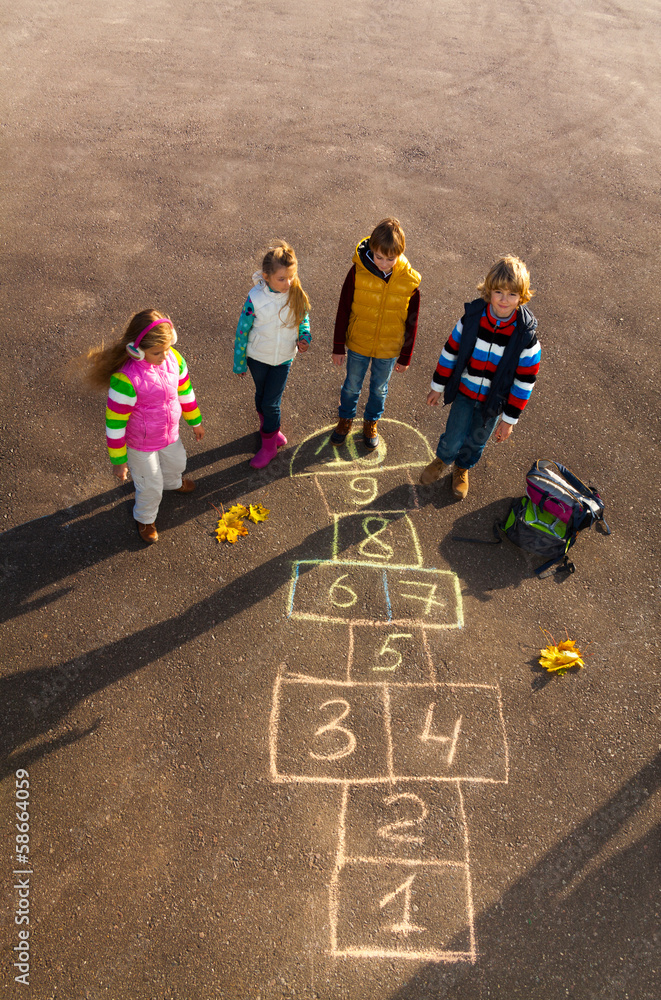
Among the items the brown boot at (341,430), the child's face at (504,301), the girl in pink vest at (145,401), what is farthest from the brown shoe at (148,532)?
the child's face at (504,301)

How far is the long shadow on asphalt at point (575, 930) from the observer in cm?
316

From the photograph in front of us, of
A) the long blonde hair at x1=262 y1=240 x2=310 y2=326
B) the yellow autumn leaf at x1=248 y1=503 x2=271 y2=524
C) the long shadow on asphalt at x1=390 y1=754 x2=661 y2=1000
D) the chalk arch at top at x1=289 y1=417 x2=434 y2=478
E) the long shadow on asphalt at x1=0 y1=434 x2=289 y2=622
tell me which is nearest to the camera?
the long shadow on asphalt at x1=390 y1=754 x2=661 y2=1000

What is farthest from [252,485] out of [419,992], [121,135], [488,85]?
[488,85]

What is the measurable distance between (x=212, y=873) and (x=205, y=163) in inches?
313

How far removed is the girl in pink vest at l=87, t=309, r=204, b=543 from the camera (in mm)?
3730

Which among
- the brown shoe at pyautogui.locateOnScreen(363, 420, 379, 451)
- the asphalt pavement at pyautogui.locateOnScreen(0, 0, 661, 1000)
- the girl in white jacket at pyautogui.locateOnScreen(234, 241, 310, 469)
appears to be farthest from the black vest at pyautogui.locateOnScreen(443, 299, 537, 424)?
the girl in white jacket at pyautogui.locateOnScreen(234, 241, 310, 469)

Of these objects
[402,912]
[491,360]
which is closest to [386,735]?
[402,912]

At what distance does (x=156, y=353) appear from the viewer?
3.76 meters

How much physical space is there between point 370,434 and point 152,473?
6.10 ft

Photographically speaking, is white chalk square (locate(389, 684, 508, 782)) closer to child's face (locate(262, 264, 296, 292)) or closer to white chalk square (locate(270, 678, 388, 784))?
white chalk square (locate(270, 678, 388, 784))

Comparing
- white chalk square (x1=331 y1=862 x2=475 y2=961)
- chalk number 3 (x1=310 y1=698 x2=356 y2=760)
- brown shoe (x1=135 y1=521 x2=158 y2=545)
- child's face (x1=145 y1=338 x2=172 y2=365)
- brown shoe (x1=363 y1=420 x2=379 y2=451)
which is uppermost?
child's face (x1=145 y1=338 x2=172 y2=365)

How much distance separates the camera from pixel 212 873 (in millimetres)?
3367

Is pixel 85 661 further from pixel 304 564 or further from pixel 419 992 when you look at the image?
pixel 419 992

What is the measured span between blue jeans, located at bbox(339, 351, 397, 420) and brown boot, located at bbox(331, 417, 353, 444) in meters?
0.04
